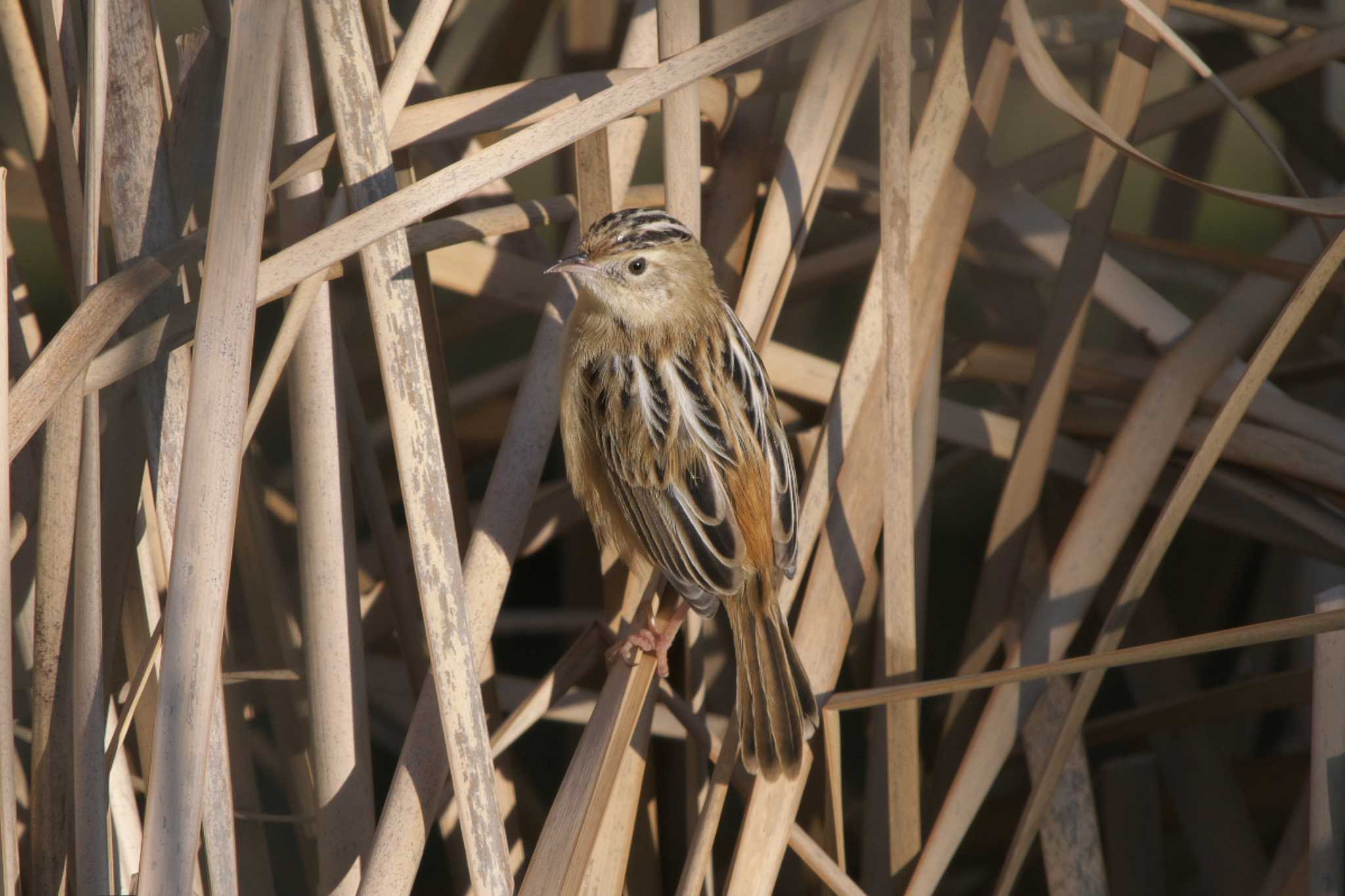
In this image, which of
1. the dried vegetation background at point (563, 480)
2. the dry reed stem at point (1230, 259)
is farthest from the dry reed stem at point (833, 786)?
the dry reed stem at point (1230, 259)

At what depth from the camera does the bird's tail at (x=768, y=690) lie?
213 cm

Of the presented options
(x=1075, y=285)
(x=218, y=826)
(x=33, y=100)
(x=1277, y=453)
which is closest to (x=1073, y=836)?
(x=1277, y=453)

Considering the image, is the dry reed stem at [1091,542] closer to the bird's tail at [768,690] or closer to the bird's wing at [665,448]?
the bird's tail at [768,690]

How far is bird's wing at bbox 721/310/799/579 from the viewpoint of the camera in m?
2.42

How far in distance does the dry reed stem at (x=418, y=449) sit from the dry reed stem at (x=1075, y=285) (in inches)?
53.4

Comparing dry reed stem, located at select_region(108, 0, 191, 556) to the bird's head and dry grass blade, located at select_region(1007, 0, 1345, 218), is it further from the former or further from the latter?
dry grass blade, located at select_region(1007, 0, 1345, 218)

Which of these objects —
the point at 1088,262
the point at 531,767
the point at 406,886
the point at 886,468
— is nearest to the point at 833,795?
the point at 886,468

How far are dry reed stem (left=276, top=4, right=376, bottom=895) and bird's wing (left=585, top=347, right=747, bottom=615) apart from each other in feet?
2.14

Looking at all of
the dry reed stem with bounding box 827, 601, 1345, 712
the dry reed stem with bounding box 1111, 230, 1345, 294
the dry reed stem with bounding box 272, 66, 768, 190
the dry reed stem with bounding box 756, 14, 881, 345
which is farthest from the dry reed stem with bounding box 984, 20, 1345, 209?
the dry reed stem with bounding box 827, 601, 1345, 712

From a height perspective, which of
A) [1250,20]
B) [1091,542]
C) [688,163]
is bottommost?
[1091,542]

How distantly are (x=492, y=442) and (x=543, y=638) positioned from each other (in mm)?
1159

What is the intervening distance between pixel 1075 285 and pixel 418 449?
1532 millimetres

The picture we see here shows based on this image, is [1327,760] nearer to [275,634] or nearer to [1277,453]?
[1277,453]

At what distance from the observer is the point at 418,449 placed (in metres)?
1.86
